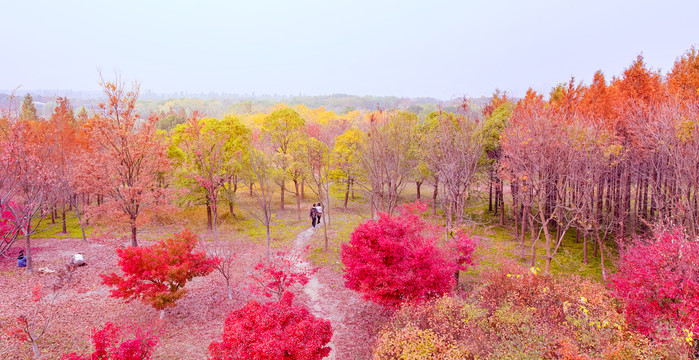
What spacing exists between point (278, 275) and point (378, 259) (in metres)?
3.52

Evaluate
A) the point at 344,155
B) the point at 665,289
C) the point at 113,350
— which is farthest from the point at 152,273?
the point at 344,155

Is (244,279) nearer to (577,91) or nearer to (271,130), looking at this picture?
(271,130)

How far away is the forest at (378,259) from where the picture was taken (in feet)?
31.3

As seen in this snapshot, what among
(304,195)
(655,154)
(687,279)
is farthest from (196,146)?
(655,154)

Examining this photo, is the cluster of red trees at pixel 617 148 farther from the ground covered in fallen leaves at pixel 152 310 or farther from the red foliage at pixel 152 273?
Answer: the red foliage at pixel 152 273

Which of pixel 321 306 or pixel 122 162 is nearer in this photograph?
pixel 321 306

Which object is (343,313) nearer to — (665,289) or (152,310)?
(152,310)

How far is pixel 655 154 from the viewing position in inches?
686

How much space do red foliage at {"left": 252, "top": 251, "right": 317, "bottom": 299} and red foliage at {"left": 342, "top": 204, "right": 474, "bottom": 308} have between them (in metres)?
2.15

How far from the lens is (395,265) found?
41.9 feet

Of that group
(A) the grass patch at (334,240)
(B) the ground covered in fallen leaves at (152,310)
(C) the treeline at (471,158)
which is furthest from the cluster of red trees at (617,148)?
(A) the grass patch at (334,240)

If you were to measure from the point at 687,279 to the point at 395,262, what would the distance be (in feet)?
26.1

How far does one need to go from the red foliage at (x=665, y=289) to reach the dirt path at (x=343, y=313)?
807 cm

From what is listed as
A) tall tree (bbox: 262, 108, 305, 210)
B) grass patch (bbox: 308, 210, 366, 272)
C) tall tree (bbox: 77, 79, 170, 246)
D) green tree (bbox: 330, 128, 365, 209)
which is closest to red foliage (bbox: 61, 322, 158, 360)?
tall tree (bbox: 77, 79, 170, 246)
